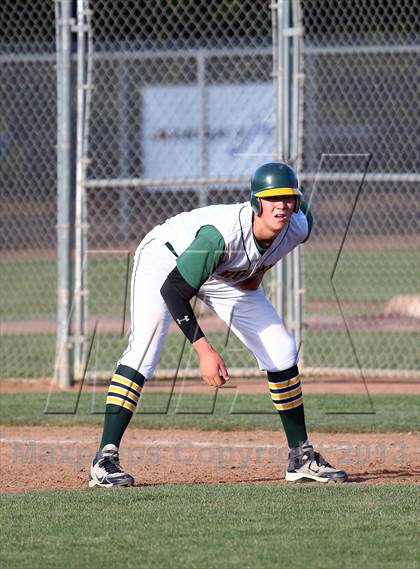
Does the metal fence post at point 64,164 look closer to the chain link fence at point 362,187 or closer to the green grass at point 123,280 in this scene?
the chain link fence at point 362,187

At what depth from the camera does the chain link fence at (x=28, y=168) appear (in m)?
16.9

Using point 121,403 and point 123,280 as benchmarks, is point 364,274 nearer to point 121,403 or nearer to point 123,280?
point 123,280

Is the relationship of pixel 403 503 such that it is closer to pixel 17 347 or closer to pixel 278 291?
pixel 278 291

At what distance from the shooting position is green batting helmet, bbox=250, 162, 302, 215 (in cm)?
602

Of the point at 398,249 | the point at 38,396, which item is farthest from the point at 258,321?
the point at 398,249

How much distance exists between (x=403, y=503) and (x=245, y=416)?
125 inches

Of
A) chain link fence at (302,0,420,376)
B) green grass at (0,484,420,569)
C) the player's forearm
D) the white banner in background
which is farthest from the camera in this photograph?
the white banner in background

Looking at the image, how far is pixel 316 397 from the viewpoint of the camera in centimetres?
950

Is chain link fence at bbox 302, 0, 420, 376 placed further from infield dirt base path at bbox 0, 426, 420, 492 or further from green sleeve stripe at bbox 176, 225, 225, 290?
green sleeve stripe at bbox 176, 225, 225, 290

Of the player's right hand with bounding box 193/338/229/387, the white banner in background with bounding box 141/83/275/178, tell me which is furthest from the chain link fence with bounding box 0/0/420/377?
the player's right hand with bounding box 193/338/229/387

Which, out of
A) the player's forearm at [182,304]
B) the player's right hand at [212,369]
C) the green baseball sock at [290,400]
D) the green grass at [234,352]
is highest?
the player's forearm at [182,304]

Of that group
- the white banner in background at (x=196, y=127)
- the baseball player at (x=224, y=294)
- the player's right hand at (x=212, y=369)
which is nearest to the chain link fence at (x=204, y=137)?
the white banner in background at (x=196, y=127)

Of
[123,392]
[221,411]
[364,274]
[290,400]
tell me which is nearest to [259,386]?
[221,411]

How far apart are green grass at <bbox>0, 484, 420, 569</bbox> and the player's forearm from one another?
845mm
